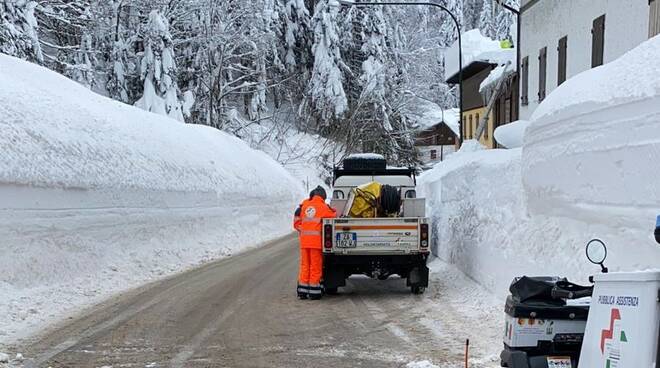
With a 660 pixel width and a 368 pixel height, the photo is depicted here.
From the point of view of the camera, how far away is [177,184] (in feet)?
63.6

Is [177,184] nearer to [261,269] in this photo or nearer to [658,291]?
[261,269]

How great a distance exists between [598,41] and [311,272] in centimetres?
1094

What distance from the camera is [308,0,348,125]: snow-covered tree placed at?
46750 millimetres

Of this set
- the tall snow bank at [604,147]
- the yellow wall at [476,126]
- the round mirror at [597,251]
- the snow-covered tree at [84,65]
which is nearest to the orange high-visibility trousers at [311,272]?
the tall snow bank at [604,147]

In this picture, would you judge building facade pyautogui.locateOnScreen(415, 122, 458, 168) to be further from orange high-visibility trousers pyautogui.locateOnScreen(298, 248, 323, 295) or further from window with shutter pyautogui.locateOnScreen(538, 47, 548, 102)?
orange high-visibility trousers pyautogui.locateOnScreen(298, 248, 323, 295)

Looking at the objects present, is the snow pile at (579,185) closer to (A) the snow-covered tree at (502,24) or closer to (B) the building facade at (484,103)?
(B) the building facade at (484,103)

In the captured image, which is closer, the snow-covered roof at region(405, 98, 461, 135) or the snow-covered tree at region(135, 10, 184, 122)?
the snow-covered tree at region(135, 10, 184, 122)

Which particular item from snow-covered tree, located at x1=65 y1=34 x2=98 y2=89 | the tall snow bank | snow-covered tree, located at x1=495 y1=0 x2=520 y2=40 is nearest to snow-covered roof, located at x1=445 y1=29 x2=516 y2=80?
snow-covered tree, located at x1=65 y1=34 x2=98 y2=89

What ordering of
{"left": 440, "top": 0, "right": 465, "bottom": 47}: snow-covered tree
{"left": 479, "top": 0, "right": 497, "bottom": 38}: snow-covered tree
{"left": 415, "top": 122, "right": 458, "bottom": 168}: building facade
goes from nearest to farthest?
1. {"left": 415, "top": 122, "right": 458, "bottom": 168}: building facade
2. {"left": 440, "top": 0, "right": 465, "bottom": 47}: snow-covered tree
3. {"left": 479, "top": 0, "right": 497, "bottom": 38}: snow-covered tree

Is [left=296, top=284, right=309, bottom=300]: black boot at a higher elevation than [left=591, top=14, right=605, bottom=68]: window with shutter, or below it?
below

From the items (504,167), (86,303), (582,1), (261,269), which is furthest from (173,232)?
A: (582,1)

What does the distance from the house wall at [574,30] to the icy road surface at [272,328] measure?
747cm

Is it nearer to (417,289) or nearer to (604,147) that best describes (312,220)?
(417,289)

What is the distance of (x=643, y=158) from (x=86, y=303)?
8294mm
